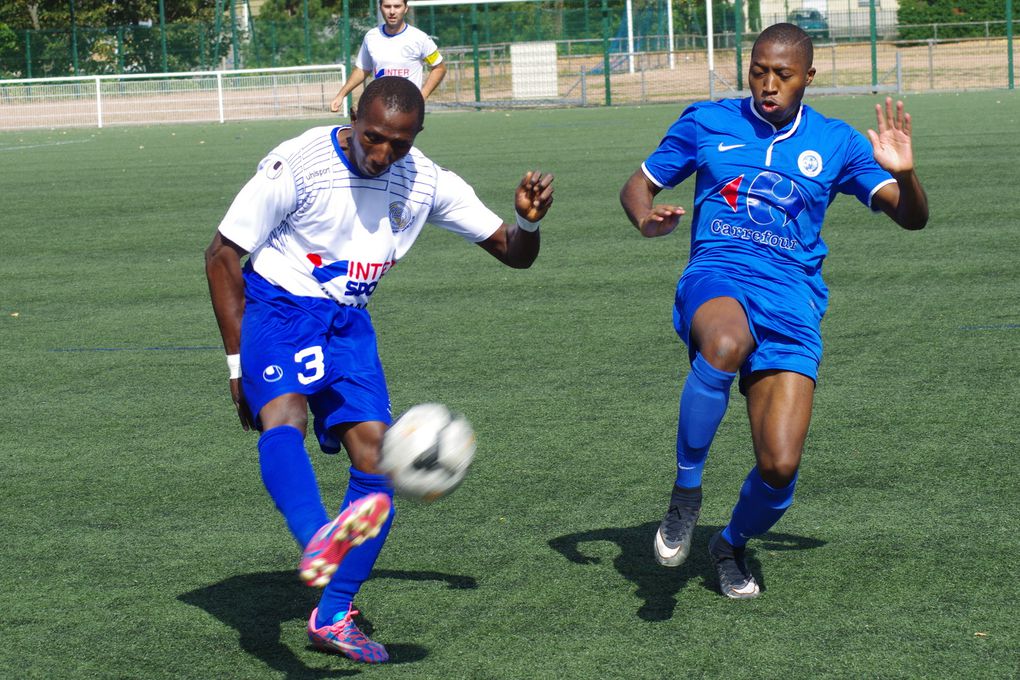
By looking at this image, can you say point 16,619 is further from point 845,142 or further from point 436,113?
point 436,113

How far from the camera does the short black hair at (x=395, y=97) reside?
4184 mm

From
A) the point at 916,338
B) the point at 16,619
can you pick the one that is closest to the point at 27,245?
the point at 916,338

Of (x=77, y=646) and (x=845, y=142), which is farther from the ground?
(x=845, y=142)

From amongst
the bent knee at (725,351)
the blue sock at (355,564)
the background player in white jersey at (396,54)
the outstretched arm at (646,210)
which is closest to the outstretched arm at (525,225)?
the outstretched arm at (646,210)

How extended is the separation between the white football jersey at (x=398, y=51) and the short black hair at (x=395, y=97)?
12.6 meters

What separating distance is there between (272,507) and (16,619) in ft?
4.32

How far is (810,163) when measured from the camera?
15.7 feet

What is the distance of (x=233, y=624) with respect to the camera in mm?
4352

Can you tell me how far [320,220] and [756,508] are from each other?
162 cm

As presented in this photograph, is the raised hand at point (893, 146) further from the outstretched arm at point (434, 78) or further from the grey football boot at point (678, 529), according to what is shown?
the outstretched arm at point (434, 78)

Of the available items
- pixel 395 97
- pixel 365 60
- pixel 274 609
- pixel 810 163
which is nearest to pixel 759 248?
pixel 810 163

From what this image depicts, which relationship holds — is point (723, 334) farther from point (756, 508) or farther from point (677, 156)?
point (677, 156)

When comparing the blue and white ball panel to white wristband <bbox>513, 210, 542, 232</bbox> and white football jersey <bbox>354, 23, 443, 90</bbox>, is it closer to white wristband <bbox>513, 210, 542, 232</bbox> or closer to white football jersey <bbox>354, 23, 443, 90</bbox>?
white wristband <bbox>513, 210, 542, 232</bbox>

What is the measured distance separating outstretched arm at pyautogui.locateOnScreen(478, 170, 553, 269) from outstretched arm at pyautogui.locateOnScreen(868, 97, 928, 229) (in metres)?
1.10
